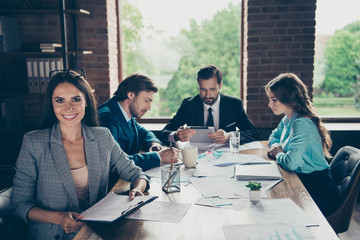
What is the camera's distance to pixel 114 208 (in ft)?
4.33

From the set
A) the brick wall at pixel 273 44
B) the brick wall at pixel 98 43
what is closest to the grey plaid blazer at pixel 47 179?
the brick wall at pixel 98 43

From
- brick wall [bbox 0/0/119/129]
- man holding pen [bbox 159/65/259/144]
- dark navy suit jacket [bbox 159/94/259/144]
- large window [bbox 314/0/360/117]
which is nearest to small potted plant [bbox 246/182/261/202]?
man holding pen [bbox 159/65/259/144]

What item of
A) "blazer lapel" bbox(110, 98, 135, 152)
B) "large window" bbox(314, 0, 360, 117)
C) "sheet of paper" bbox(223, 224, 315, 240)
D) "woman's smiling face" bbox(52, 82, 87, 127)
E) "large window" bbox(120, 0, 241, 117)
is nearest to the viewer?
"sheet of paper" bbox(223, 224, 315, 240)

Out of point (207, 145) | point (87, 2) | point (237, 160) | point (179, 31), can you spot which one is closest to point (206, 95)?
point (207, 145)

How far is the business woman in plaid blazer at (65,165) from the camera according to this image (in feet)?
4.74

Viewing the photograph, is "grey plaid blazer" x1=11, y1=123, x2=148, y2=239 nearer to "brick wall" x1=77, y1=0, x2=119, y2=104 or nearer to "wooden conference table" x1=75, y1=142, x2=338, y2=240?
"wooden conference table" x1=75, y1=142, x2=338, y2=240

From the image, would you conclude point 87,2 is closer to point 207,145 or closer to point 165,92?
point 165,92

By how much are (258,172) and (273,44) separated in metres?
1.88

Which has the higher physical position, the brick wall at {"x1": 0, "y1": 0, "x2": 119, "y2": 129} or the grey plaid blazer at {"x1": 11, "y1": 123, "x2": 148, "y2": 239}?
the brick wall at {"x1": 0, "y1": 0, "x2": 119, "y2": 129}

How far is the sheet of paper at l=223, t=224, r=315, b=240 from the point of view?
1.10 metres

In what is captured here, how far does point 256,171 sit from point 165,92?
221 centimetres

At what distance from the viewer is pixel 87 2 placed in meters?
3.32

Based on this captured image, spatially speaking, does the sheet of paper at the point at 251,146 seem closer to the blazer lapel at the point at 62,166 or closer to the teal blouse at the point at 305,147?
the teal blouse at the point at 305,147

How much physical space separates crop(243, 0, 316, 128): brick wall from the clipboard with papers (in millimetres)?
1061
